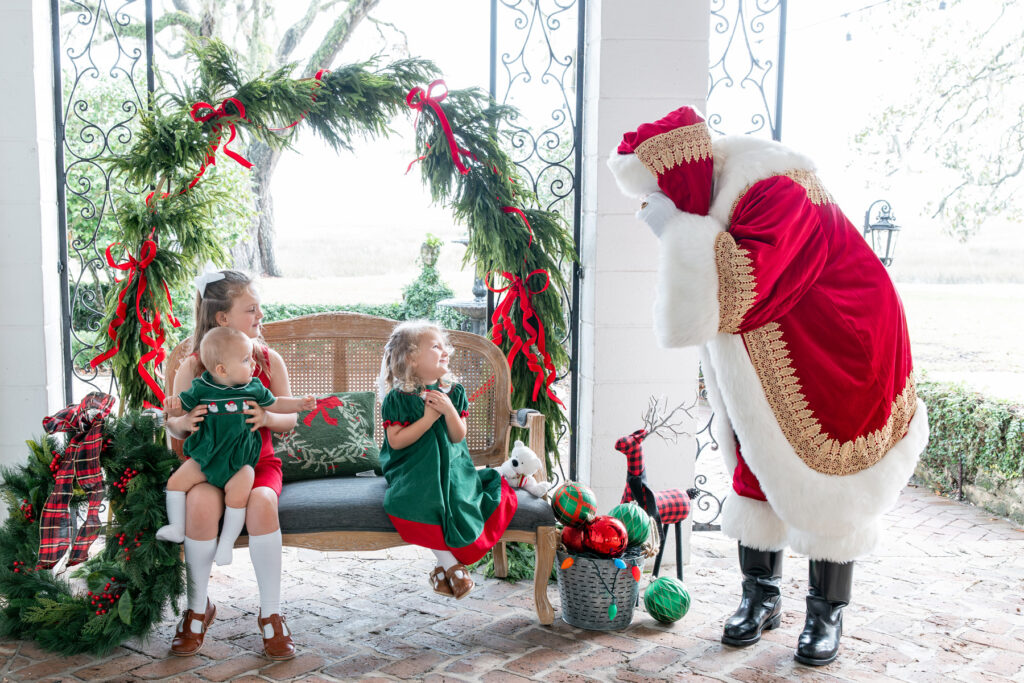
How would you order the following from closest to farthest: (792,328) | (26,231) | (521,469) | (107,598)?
1. (792,328)
2. (107,598)
3. (521,469)
4. (26,231)

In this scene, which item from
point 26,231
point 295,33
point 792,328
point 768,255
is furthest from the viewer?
point 295,33

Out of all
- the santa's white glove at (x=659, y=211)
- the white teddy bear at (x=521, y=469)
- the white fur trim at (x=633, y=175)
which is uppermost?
the white fur trim at (x=633, y=175)

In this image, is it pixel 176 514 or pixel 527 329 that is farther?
pixel 527 329

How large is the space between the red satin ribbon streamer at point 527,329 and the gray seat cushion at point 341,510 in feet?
2.20

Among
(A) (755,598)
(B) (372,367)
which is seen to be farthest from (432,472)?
(A) (755,598)

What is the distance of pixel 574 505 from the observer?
3.06 metres

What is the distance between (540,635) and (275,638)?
0.91 metres

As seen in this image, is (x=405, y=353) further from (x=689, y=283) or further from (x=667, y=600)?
(x=667, y=600)

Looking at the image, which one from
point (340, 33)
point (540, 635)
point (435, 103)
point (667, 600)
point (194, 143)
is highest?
point (340, 33)

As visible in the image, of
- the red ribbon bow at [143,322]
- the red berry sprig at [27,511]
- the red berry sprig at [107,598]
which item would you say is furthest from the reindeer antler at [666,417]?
the red berry sprig at [27,511]

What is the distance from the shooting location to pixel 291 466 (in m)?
3.14

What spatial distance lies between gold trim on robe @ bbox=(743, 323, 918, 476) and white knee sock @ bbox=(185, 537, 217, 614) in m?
1.83

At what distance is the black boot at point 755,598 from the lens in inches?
116

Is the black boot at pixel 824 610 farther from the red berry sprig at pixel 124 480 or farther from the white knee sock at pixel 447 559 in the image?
the red berry sprig at pixel 124 480
